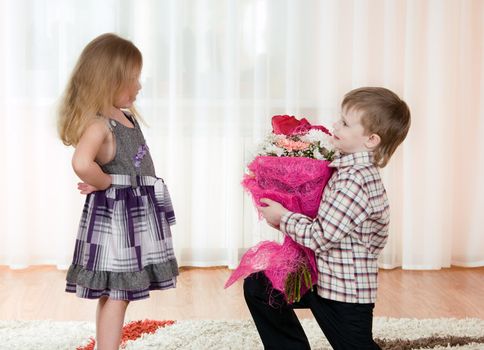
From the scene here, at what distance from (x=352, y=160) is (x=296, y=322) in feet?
1.76

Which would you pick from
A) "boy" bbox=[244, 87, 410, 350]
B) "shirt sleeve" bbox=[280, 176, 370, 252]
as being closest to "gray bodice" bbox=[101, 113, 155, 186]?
"boy" bbox=[244, 87, 410, 350]

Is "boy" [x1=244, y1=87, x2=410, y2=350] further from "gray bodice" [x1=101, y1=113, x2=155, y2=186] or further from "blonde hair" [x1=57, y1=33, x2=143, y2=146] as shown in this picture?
"blonde hair" [x1=57, y1=33, x2=143, y2=146]

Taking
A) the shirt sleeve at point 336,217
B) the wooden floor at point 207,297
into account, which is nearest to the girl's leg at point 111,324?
the shirt sleeve at point 336,217

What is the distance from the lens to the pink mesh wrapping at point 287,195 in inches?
76.5

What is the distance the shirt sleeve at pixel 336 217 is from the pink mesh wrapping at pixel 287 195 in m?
0.07

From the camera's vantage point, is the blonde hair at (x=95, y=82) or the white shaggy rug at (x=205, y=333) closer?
the blonde hair at (x=95, y=82)

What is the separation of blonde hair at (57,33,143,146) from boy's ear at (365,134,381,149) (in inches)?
31.0

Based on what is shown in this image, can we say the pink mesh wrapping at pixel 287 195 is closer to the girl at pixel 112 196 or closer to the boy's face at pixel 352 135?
the boy's face at pixel 352 135

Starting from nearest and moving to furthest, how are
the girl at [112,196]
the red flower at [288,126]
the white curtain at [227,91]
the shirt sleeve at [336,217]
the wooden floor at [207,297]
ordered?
the shirt sleeve at [336,217] → the red flower at [288,126] → the girl at [112,196] → the wooden floor at [207,297] → the white curtain at [227,91]

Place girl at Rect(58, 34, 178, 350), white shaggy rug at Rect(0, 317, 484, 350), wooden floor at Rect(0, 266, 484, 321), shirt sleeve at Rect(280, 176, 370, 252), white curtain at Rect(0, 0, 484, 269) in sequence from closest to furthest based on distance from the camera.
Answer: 1. shirt sleeve at Rect(280, 176, 370, 252)
2. girl at Rect(58, 34, 178, 350)
3. white shaggy rug at Rect(0, 317, 484, 350)
4. wooden floor at Rect(0, 266, 484, 321)
5. white curtain at Rect(0, 0, 484, 269)

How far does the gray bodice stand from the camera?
2.23 meters

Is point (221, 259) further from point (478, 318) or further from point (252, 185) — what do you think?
point (252, 185)

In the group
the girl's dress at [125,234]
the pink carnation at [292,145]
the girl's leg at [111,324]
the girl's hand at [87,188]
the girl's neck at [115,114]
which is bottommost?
the girl's leg at [111,324]

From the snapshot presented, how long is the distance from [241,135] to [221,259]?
0.69 m
